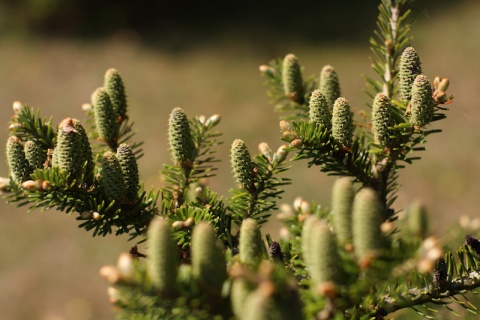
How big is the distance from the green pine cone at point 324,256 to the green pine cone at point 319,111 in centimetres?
40

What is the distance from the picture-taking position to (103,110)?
1.28 m

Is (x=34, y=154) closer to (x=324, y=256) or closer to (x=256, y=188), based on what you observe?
(x=256, y=188)

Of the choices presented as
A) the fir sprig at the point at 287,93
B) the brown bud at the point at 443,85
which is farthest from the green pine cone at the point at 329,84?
the brown bud at the point at 443,85

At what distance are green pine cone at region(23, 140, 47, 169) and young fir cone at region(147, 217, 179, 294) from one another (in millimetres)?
526

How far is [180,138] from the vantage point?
1.22 meters

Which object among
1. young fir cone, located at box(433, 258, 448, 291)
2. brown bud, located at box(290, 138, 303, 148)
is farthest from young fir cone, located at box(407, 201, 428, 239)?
brown bud, located at box(290, 138, 303, 148)

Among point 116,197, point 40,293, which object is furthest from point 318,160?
point 40,293

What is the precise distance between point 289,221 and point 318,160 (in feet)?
0.82

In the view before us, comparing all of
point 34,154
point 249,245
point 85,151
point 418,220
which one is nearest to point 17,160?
point 34,154

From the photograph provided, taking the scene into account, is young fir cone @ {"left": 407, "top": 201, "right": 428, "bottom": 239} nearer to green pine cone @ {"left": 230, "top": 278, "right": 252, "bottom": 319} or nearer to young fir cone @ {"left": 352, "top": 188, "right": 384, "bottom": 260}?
Result: young fir cone @ {"left": 352, "top": 188, "right": 384, "bottom": 260}

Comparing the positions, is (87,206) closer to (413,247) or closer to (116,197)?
(116,197)

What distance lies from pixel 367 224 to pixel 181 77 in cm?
594

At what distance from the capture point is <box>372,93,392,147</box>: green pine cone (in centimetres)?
105

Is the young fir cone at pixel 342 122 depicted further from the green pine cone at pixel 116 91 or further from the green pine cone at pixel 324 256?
the green pine cone at pixel 116 91
